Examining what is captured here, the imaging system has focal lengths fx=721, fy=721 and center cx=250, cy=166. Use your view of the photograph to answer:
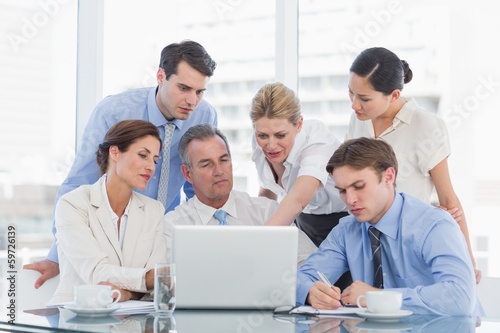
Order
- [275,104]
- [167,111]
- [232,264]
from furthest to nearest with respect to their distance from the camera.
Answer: [167,111] → [275,104] → [232,264]

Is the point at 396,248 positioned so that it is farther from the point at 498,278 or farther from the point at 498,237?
the point at 498,237

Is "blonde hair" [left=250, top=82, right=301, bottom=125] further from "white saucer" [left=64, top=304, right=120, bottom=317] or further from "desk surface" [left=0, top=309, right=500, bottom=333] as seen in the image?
"white saucer" [left=64, top=304, right=120, bottom=317]

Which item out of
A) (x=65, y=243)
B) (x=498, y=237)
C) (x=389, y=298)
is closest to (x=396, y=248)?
(x=389, y=298)

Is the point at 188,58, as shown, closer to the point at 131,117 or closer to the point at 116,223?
the point at 131,117

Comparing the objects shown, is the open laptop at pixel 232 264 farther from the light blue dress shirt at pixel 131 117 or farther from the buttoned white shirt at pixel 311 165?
the light blue dress shirt at pixel 131 117

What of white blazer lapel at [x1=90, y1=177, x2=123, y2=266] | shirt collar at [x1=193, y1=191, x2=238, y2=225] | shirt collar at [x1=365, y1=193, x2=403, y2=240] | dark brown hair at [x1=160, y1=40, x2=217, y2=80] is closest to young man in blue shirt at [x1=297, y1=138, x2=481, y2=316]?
shirt collar at [x1=365, y1=193, x2=403, y2=240]

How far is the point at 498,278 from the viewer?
3.77 metres

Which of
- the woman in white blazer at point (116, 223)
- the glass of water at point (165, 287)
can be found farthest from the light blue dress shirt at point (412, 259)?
the woman in white blazer at point (116, 223)

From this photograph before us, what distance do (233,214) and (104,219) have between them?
1.99 feet

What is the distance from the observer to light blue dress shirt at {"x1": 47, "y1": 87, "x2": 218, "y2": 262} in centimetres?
324

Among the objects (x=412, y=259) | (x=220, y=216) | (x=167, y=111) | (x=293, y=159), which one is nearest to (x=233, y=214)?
(x=220, y=216)

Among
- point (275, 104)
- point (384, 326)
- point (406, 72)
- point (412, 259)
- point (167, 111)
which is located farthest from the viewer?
point (167, 111)

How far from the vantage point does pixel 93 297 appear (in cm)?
208

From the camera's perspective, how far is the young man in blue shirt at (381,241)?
7.43ft
